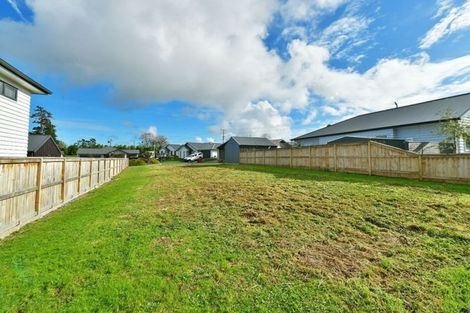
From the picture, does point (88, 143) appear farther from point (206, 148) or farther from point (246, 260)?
point (246, 260)

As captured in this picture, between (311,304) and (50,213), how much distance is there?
Answer: 23.6 ft

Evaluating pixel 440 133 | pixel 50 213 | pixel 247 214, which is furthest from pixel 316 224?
pixel 440 133

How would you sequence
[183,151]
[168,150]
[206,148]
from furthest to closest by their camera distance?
[168,150], [183,151], [206,148]

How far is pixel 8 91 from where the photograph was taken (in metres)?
A: 8.53

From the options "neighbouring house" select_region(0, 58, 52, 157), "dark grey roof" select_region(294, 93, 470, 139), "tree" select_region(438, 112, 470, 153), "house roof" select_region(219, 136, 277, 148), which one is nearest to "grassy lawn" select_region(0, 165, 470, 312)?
"neighbouring house" select_region(0, 58, 52, 157)

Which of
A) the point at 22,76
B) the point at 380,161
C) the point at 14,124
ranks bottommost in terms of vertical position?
the point at 380,161

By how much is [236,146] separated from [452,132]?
86.6 ft

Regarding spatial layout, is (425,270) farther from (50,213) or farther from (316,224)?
(50,213)

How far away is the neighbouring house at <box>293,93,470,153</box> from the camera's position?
16.6 m

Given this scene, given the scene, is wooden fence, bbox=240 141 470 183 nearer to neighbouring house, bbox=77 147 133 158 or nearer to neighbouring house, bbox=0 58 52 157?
neighbouring house, bbox=0 58 52 157

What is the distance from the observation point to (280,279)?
3.12 metres

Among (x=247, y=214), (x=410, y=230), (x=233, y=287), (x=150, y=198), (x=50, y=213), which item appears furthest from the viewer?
(x=150, y=198)

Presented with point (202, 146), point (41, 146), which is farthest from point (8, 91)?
point (202, 146)

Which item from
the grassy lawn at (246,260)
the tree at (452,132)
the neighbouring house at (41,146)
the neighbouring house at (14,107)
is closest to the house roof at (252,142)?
the neighbouring house at (41,146)
